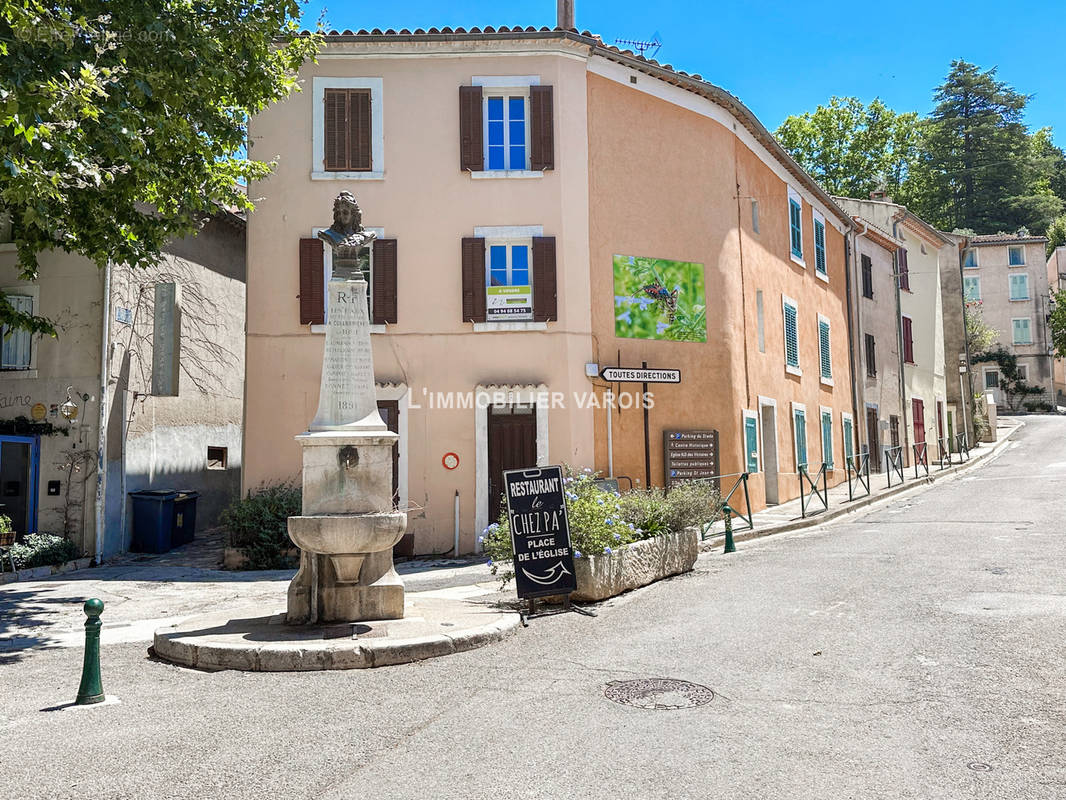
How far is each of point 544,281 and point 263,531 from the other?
609 cm

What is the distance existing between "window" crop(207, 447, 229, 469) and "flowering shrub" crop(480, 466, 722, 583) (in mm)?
10322

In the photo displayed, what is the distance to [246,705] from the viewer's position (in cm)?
573

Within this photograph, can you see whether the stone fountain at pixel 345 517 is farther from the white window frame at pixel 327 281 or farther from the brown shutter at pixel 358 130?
the brown shutter at pixel 358 130

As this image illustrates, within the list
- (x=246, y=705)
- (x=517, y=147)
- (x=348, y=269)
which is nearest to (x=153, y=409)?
(x=517, y=147)

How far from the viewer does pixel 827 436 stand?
2247 cm

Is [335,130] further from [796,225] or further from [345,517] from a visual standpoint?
[796,225]

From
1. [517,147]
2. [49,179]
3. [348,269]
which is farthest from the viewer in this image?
[517,147]

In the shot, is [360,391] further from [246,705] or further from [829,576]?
[829,576]

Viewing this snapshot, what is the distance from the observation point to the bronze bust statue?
8.44 metres

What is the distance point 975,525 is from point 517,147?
9628mm

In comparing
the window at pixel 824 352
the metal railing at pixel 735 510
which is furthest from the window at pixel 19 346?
the window at pixel 824 352

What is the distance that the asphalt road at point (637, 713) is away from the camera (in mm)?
4207

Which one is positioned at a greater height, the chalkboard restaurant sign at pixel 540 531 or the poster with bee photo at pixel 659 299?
the poster with bee photo at pixel 659 299

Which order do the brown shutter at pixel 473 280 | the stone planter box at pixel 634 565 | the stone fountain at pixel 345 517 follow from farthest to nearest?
the brown shutter at pixel 473 280 < the stone planter box at pixel 634 565 < the stone fountain at pixel 345 517
